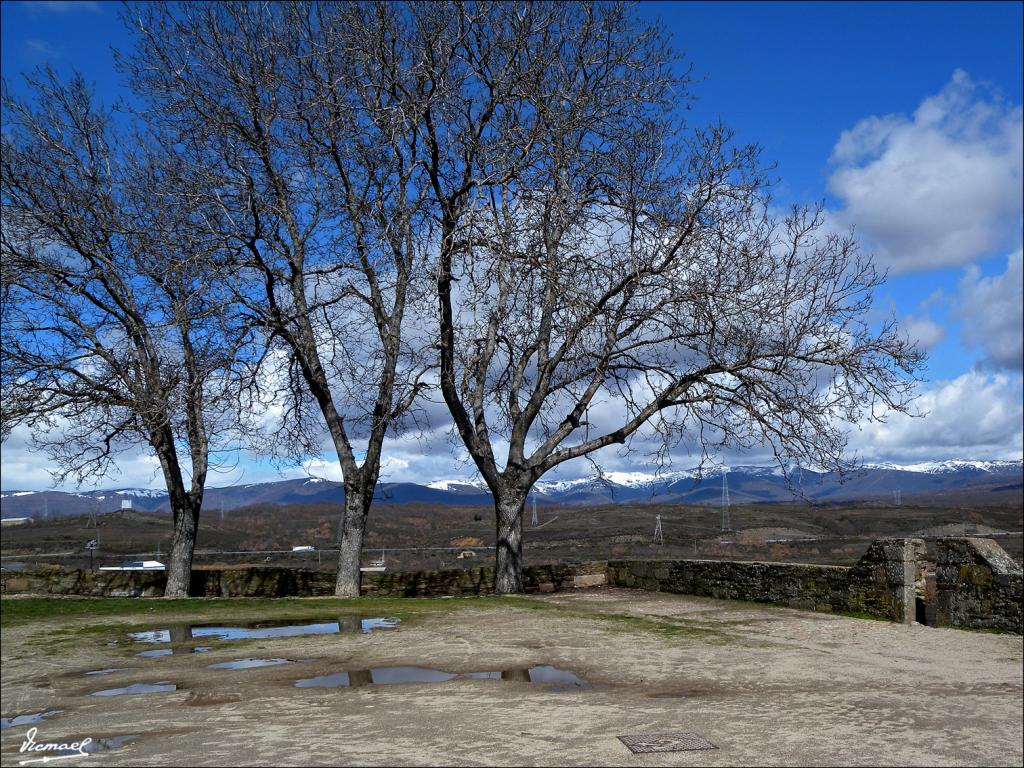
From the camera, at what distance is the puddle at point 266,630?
434 inches

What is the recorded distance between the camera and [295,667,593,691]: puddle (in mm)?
8234

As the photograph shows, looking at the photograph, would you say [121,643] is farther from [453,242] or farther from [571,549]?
[571,549]

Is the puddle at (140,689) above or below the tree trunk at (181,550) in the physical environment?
below

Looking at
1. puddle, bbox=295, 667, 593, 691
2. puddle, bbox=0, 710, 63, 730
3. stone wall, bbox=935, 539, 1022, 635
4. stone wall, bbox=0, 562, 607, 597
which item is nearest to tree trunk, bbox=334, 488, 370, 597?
stone wall, bbox=0, 562, 607, 597

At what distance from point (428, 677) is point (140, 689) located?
2.60 m

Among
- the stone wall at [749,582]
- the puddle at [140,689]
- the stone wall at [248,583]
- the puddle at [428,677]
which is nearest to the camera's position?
the puddle at [140,689]

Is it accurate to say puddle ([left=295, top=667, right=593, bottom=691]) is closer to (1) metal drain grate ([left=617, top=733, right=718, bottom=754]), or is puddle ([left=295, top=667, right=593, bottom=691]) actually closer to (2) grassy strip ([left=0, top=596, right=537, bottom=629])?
(1) metal drain grate ([left=617, top=733, right=718, bottom=754])

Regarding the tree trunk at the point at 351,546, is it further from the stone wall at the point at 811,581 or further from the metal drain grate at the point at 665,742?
the metal drain grate at the point at 665,742

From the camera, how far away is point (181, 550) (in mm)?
18984

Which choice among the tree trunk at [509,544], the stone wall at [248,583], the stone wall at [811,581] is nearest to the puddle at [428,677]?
the stone wall at [811,581]

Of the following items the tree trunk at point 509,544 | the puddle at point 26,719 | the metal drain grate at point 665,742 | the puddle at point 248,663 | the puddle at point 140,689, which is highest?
the tree trunk at point 509,544

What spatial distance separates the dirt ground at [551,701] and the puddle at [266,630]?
0.56 metres

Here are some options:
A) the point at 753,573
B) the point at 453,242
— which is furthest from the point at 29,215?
the point at 753,573

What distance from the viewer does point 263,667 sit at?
896 centimetres
